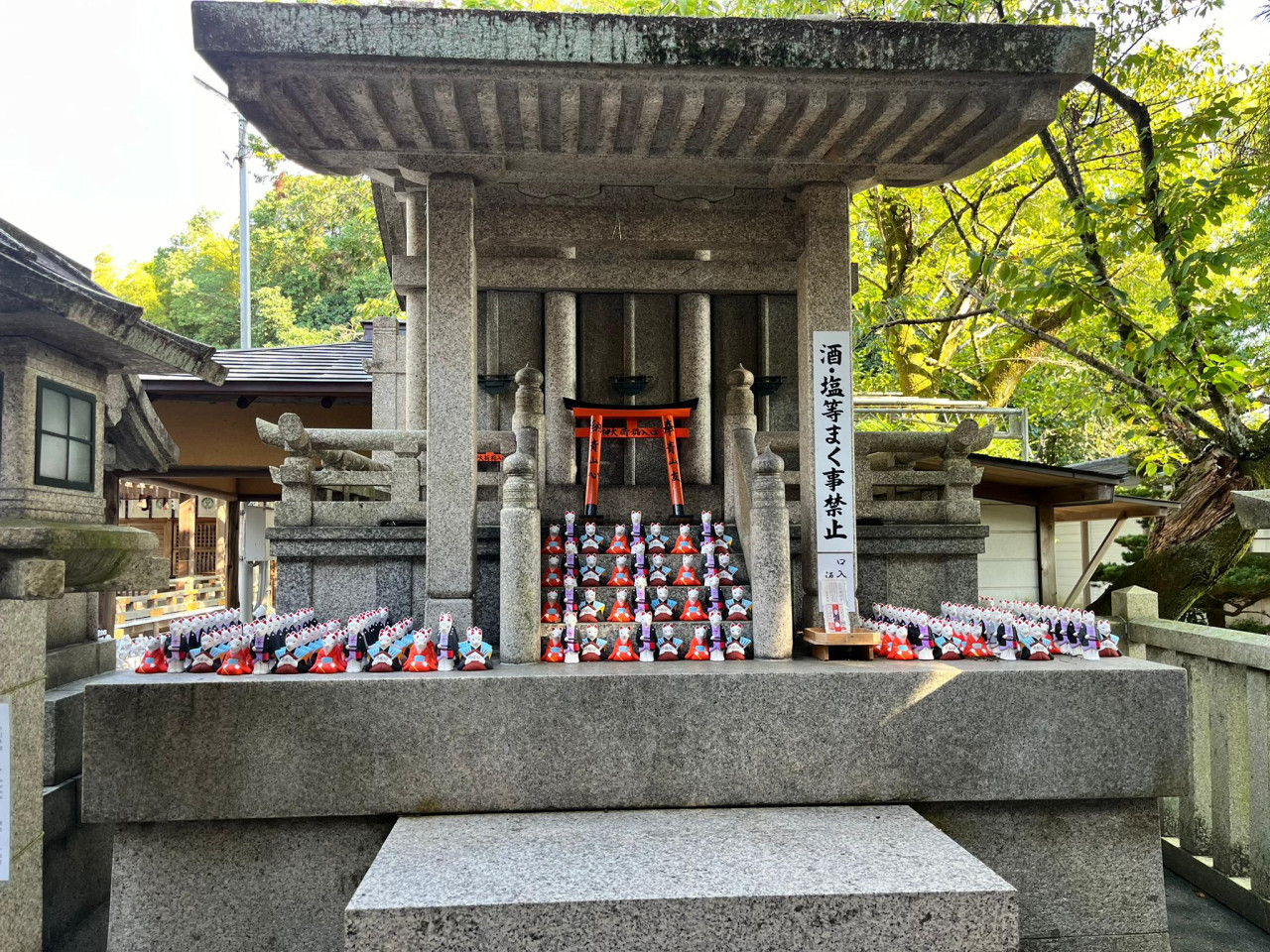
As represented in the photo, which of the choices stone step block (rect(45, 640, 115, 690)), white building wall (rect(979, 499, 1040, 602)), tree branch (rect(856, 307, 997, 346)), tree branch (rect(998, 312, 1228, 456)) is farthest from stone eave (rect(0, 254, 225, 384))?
white building wall (rect(979, 499, 1040, 602))

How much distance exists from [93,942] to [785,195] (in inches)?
255

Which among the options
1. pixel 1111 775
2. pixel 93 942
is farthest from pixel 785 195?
pixel 93 942

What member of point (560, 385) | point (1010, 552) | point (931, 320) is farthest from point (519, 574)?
point (1010, 552)

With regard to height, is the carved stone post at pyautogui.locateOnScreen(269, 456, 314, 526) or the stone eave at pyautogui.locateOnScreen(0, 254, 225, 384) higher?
the stone eave at pyautogui.locateOnScreen(0, 254, 225, 384)

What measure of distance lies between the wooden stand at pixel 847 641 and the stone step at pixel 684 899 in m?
1.37

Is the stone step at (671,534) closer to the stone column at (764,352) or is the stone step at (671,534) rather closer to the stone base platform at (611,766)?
the stone column at (764,352)

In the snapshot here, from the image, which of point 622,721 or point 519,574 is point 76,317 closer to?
point 519,574

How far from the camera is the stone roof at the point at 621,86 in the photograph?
173 inches

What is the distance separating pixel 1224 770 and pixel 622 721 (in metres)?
3.87

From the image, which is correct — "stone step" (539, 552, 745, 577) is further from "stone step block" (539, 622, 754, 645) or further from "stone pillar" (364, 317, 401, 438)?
"stone pillar" (364, 317, 401, 438)

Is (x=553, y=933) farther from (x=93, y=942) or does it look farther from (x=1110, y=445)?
(x=1110, y=445)

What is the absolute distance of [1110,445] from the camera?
59.0ft

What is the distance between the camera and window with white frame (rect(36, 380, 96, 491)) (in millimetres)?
3254

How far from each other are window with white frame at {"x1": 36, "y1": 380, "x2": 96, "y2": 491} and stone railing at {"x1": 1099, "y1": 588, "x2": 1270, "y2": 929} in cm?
510
